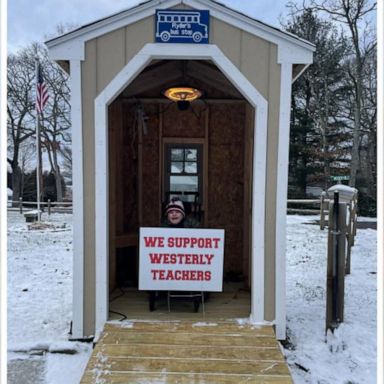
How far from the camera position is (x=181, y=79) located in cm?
493

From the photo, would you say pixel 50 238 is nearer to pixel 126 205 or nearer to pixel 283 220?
pixel 126 205

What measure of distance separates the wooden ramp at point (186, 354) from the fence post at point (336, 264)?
0.81 m

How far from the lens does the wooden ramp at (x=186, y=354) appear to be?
2.61 meters

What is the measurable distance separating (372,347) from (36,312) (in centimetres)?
364

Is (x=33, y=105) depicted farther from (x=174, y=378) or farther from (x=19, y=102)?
(x=174, y=378)

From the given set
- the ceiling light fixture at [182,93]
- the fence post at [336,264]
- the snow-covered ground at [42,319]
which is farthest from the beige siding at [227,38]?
the snow-covered ground at [42,319]

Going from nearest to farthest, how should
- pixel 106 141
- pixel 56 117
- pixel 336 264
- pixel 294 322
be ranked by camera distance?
pixel 106 141 < pixel 336 264 < pixel 294 322 < pixel 56 117

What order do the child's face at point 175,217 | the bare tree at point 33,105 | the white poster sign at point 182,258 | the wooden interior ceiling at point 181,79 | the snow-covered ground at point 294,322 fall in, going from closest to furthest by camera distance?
the snow-covered ground at point 294,322
the white poster sign at point 182,258
the child's face at point 175,217
the wooden interior ceiling at point 181,79
the bare tree at point 33,105

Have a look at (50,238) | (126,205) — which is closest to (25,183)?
(50,238)

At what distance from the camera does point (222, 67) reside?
3.35m

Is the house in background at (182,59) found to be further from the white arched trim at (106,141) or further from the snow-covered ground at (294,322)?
the snow-covered ground at (294,322)

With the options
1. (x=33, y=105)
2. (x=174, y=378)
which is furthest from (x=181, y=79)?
(x=33, y=105)

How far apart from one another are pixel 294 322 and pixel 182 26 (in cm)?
324

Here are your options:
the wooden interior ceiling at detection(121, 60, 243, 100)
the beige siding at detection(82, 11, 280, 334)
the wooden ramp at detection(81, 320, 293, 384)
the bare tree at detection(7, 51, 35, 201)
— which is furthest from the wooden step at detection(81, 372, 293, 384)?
the bare tree at detection(7, 51, 35, 201)
